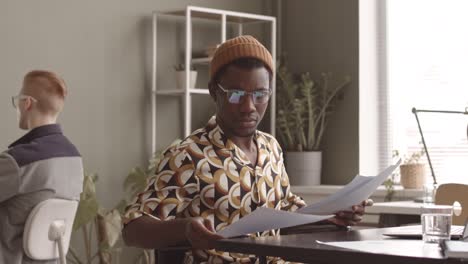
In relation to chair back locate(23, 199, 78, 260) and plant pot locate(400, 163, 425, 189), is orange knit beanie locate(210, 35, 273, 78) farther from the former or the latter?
plant pot locate(400, 163, 425, 189)

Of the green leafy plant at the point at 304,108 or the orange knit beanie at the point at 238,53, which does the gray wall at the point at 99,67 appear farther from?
the orange knit beanie at the point at 238,53

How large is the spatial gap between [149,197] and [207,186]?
0.15m

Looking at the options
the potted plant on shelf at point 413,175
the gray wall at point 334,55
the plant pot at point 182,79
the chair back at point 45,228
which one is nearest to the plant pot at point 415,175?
the potted plant on shelf at point 413,175

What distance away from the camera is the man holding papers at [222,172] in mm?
2061

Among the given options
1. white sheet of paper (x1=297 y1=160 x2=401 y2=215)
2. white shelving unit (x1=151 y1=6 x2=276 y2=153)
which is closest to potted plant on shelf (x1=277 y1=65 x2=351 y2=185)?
white shelving unit (x1=151 y1=6 x2=276 y2=153)

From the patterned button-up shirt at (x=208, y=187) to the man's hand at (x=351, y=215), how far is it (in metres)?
0.17

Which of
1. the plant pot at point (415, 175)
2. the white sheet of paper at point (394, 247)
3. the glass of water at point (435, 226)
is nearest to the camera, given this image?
the white sheet of paper at point (394, 247)

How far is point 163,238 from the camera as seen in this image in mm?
1972

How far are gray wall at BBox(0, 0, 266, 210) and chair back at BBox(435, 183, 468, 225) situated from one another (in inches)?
80.8

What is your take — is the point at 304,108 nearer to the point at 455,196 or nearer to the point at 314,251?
the point at 455,196

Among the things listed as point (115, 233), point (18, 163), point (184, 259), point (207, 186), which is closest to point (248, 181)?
point (207, 186)

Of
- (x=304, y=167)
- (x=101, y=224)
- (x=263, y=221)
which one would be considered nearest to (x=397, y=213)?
(x=304, y=167)

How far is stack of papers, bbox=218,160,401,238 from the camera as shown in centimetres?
179

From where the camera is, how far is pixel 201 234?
181 cm
